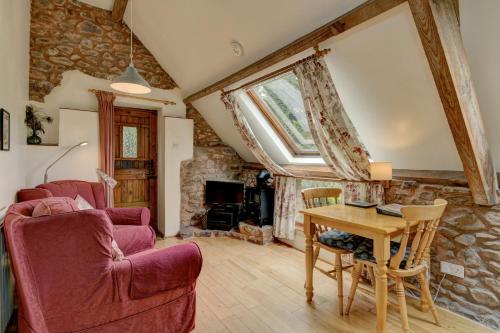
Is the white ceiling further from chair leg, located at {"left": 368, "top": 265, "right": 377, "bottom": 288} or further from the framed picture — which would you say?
chair leg, located at {"left": 368, "top": 265, "right": 377, "bottom": 288}

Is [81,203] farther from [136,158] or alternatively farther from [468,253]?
[468,253]

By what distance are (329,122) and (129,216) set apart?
246cm

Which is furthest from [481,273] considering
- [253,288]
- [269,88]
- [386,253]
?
[269,88]

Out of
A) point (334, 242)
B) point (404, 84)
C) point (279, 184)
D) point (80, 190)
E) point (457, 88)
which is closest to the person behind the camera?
point (457, 88)

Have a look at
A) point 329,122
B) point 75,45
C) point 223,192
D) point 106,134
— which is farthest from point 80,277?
point 75,45

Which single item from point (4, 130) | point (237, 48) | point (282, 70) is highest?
point (237, 48)

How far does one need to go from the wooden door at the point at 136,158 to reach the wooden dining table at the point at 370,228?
319 cm

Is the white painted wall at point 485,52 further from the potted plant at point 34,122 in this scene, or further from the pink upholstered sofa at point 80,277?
the potted plant at point 34,122

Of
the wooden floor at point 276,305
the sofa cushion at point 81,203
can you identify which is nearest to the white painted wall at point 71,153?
the sofa cushion at point 81,203

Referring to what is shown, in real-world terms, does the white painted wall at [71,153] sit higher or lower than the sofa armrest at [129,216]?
higher

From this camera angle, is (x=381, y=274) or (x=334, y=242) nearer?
(x=381, y=274)

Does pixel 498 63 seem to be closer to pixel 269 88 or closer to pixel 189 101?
pixel 269 88

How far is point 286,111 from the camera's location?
3652mm

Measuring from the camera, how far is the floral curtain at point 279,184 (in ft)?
12.4
